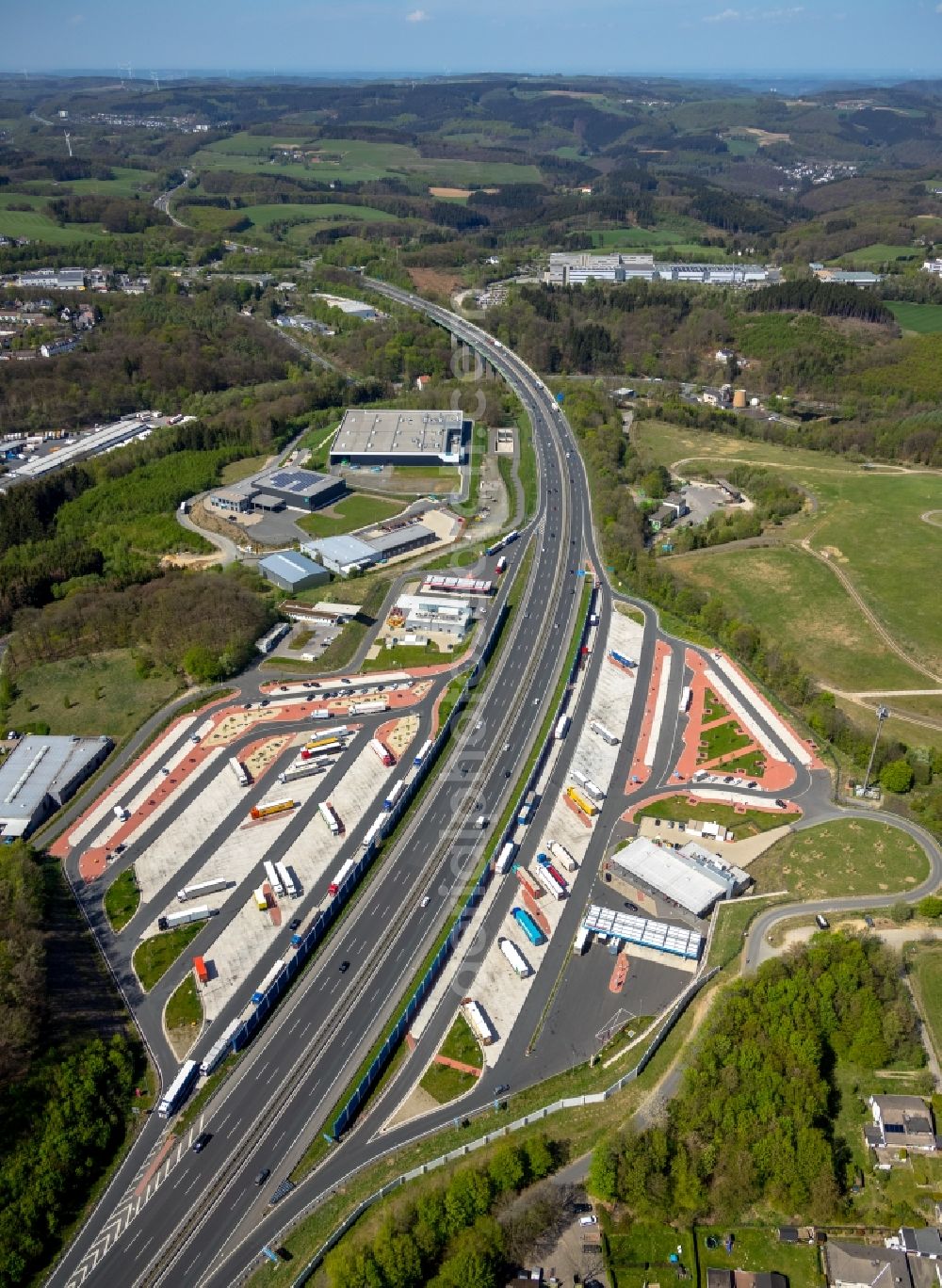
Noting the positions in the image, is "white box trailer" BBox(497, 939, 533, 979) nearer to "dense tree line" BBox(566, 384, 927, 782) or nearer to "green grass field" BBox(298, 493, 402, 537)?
"dense tree line" BBox(566, 384, 927, 782)

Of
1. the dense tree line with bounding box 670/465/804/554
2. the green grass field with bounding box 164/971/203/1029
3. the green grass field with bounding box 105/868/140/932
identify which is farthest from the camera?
the dense tree line with bounding box 670/465/804/554

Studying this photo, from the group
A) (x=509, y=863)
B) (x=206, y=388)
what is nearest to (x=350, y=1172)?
(x=509, y=863)

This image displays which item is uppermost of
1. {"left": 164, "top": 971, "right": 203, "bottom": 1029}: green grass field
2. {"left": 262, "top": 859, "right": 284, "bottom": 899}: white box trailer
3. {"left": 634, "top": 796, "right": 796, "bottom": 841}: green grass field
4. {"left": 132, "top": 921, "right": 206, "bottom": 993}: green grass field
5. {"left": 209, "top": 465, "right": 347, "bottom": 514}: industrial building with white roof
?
{"left": 209, "top": 465, "right": 347, "bottom": 514}: industrial building with white roof

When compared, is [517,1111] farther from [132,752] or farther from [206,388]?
[206,388]

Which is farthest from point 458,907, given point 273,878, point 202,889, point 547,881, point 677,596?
point 677,596

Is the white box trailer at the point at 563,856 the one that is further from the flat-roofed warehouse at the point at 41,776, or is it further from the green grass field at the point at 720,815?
the flat-roofed warehouse at the point at 41,776

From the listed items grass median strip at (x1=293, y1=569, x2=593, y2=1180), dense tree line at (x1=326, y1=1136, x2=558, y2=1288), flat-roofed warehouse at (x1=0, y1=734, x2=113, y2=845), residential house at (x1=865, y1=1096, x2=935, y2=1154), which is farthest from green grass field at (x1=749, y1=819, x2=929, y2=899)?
flat-roofed warehouse at (x1=0, y1=734, x2=113, y2=845)
